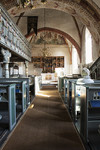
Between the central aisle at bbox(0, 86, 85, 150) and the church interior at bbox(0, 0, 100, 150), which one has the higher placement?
the church interior at bbox(0, 0, 100, 150)

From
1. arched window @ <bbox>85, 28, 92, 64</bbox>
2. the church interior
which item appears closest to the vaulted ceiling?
the church interior

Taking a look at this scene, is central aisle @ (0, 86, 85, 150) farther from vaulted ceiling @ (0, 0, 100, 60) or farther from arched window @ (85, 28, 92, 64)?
arched window @ (85, 28, 92, 64)

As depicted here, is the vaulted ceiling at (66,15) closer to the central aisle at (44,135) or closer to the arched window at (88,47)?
the arched window at (88,47)

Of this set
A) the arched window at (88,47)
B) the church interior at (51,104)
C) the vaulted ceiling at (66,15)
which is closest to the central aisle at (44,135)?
the church interior at (51,104)

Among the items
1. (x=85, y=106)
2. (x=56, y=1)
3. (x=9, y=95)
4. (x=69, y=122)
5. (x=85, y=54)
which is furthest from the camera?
(x=85, y=54)

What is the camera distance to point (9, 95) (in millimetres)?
3699

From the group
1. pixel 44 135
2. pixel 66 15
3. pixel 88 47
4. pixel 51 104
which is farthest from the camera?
pixel 66 15

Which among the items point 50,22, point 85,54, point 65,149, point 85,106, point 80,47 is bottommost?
point 65,149

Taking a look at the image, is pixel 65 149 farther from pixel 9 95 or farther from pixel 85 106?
pixel 9 95

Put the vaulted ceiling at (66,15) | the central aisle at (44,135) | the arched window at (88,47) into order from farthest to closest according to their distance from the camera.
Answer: the arched window at (88,47) < the vaulted ceiling at (66,15) < the central aisle at (44,135)

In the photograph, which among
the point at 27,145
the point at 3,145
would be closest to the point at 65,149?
the point at 27,145

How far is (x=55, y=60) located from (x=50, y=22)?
777 centimetres

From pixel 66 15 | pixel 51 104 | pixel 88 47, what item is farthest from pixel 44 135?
pixel 66 15

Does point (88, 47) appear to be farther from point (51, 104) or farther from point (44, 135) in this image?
point (44, 135)
